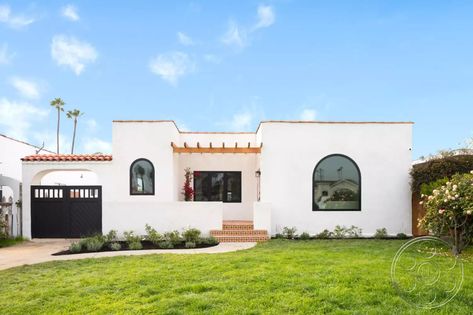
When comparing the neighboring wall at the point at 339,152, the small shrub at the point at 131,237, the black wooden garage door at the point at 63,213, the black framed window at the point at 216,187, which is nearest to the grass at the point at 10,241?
the black wooden garage door at the point at 63,213

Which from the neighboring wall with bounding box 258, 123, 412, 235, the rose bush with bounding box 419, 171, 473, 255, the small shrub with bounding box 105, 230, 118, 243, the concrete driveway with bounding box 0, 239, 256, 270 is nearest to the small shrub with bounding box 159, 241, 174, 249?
the concrete driveway with bounding box 0, 239, 256, 270

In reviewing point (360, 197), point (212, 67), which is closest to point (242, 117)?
→ point (212, 67)

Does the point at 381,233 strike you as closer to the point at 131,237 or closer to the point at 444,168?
the point at 444,168

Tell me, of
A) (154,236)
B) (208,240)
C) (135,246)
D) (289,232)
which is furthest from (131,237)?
(289,232)

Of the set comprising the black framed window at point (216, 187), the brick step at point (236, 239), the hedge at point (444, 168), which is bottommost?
Answer: the brick step at point (236, 239)

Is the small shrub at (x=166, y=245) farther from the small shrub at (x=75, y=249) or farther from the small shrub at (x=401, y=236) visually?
the small shrub at (x=401, y=236)

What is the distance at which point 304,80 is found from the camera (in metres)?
17.7

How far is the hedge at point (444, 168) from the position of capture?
12.3m

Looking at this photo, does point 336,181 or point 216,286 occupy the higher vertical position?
point 336,181

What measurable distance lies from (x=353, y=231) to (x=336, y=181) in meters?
2.00

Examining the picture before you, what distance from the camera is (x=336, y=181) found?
13883 mm

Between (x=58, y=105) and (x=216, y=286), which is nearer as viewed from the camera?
(x=216, y=286)

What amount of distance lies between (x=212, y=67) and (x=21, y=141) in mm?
10365

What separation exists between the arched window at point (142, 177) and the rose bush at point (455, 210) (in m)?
9.83
